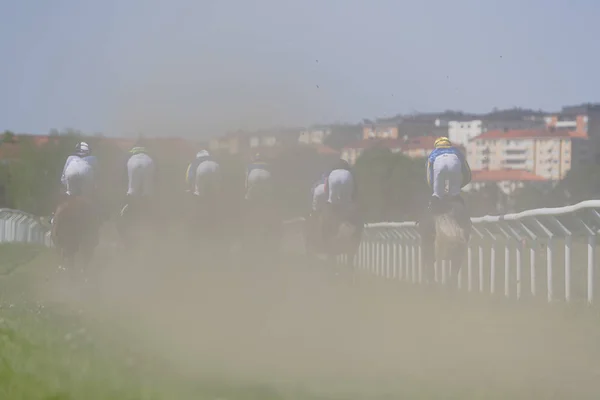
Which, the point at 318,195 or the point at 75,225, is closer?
the point at 75,225

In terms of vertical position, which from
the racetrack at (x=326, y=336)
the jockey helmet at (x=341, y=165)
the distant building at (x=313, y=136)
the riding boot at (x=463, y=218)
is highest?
the distant building at (x=313, y=136)

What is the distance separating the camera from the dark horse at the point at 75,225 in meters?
18.8

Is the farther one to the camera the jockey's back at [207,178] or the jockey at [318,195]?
the jockey's back at [207,178]

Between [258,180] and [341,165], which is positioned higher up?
[341,165]

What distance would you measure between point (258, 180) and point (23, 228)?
27.5 meters

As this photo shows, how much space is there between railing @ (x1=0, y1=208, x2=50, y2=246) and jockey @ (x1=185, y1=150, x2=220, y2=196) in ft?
74.0

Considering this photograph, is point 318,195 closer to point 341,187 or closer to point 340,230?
point 340,230

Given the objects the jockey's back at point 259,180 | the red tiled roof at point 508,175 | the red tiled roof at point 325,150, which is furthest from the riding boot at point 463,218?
the red tiled roof at point 508,175

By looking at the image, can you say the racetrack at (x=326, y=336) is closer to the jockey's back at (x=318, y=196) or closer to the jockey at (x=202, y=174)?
the jockey's back at (x=318, y=196)

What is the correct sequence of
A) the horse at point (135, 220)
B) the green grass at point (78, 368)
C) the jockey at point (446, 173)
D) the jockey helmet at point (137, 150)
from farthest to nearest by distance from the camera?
the jockey helmet at point (137, 150) < the horse at point (135, 220) < the jockey at point (446, 173) < the green grass at point (78, 368)

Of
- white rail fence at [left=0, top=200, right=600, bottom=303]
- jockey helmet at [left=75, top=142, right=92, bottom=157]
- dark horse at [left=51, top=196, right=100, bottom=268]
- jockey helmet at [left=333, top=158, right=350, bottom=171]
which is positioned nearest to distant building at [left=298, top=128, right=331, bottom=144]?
white rail fence at [left=0, top=200, right=600, bottom=303]

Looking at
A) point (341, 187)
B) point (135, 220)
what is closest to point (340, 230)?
point (341, 187)

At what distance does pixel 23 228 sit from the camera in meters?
50.1

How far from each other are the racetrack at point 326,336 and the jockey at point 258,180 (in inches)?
164
